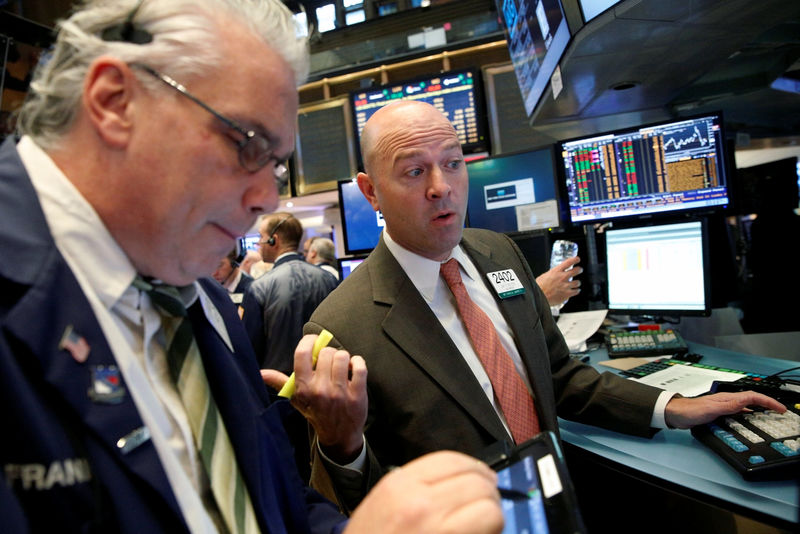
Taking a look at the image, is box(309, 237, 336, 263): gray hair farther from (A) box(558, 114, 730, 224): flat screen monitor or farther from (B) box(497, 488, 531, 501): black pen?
(B) box(497, 488, 531, 501): black pen

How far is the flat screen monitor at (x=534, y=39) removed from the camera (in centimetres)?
208

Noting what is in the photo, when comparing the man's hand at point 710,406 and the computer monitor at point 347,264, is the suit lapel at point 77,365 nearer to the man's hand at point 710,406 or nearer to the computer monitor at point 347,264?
the man's hand at point 710,406

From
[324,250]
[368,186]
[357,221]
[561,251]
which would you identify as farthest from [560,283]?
[324,250]

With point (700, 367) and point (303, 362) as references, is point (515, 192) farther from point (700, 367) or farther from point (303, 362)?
point (303, 362)

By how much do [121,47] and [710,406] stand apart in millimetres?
1453

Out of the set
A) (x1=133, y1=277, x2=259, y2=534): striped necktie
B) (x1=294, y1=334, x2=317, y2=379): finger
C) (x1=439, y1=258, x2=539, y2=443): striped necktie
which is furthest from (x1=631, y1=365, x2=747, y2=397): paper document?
(x1=133, y1=277, x2=259, y2=534): striped necktie

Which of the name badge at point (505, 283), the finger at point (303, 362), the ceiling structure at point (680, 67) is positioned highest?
the ceiling structure at point (680, 67)

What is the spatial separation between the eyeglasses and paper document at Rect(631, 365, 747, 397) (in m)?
1.39

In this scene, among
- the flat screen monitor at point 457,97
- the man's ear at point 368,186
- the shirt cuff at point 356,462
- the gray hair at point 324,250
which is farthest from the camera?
the gray hair at point 324,250

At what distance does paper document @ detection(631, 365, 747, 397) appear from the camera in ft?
4.88

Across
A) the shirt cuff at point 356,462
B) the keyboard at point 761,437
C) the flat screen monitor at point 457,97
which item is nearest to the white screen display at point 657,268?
the keyboard at point 761,437

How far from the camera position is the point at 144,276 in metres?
0.72

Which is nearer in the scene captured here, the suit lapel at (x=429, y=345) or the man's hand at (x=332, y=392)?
the man's hand at (x=332, y=392)

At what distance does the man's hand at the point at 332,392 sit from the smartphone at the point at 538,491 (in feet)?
1.12
